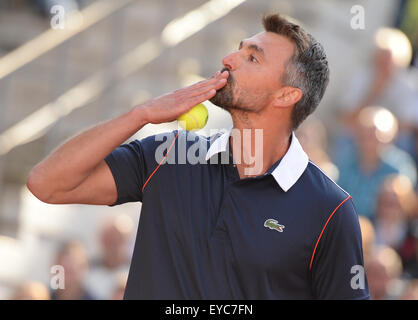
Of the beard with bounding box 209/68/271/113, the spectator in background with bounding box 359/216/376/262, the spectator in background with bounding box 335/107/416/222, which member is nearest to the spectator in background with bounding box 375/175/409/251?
the spectator in background with bounding box 335/107/416/222

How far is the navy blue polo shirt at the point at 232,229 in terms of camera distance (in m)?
2.80

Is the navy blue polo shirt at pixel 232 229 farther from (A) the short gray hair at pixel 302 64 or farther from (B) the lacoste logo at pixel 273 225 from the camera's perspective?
(A) the short gray hair at pixel 302 64

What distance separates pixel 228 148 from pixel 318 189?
1.31ft

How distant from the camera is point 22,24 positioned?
25.3 feet

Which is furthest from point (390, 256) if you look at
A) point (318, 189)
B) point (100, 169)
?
point (100, 169)

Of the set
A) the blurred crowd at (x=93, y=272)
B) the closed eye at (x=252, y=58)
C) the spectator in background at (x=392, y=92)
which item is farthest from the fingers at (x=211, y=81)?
the spectator in background at (x=392, y=92)

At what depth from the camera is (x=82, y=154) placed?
2.89 m

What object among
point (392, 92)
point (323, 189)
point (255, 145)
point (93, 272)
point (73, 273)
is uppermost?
point (392, 92)

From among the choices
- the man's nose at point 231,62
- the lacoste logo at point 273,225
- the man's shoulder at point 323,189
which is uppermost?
the man's nose at point 231,62

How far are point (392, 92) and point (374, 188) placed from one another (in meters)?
1.15

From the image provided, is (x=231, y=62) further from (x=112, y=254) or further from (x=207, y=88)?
(x=112, y=254)

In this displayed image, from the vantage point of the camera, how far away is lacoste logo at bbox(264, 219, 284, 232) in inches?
113

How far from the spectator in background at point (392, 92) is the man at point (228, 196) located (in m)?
3.41

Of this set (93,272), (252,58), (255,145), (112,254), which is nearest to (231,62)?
(252,58)
